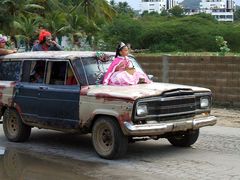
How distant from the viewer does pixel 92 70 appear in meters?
9.17

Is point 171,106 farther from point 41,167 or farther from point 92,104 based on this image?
point 41,167

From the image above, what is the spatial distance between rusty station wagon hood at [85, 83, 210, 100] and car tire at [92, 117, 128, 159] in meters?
0.40

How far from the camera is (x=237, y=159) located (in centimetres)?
839

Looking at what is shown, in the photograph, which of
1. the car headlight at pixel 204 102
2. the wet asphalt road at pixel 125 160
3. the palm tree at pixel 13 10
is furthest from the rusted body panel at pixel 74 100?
the palm tree at pixel 13 10

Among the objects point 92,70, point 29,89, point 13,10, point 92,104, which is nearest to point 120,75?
point 92,70

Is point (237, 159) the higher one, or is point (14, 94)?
point (14, 94)

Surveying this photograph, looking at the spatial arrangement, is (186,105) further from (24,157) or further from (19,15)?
(19,15)

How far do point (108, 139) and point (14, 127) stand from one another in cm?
258

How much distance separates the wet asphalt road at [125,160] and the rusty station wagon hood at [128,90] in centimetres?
104

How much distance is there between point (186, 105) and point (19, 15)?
46.5 metres

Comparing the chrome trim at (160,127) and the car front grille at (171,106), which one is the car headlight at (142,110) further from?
the chrome trim at (160,127)

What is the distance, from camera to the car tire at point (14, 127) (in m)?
10.2

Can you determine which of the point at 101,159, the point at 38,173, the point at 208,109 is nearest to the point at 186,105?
the point at 208,109

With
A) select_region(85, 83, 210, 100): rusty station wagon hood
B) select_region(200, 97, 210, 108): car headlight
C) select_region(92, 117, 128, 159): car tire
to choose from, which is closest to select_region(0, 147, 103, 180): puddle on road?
select_region(92, 117, 128, 159): car tire
